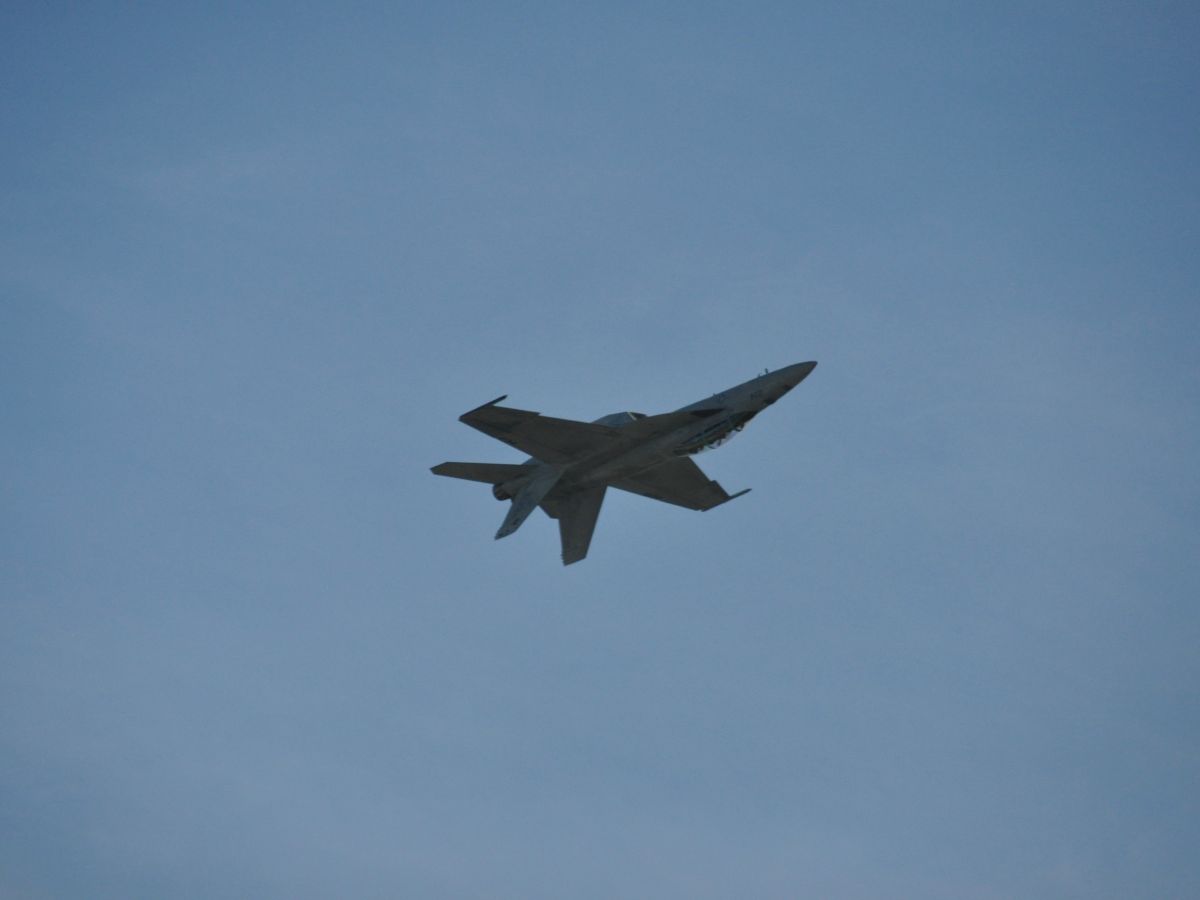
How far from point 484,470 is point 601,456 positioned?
446 cm

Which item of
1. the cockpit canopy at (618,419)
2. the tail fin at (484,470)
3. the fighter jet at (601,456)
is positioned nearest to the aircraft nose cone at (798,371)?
the fighter jet at (601,456)

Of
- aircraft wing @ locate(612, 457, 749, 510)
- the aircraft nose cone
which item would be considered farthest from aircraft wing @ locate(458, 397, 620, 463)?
the aircraft nose cone

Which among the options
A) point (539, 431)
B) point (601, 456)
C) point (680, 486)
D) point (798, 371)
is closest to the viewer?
point (798, 371)

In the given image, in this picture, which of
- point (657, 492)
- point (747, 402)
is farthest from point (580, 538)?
point (747, 402)

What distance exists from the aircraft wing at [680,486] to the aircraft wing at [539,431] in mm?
3521

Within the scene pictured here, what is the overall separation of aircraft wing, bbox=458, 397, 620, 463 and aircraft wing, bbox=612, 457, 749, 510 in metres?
3.52

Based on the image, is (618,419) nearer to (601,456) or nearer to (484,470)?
(601,456)

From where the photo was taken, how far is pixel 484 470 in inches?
1876

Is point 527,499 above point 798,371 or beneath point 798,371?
beneath

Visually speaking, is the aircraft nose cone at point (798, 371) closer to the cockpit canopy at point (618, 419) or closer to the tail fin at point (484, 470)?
the cockpit canopy at point (618, 419)

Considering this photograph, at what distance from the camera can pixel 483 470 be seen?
47625 mm

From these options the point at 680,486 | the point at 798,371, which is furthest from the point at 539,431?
the point at 798,371

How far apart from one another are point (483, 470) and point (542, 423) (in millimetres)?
3795

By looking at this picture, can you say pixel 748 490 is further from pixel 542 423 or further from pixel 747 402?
pixel 542 423
